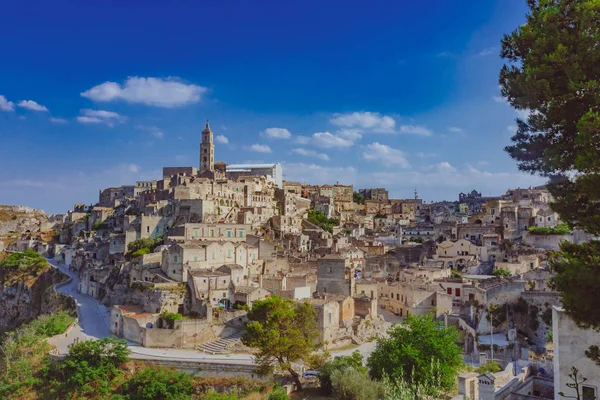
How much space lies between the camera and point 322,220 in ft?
260

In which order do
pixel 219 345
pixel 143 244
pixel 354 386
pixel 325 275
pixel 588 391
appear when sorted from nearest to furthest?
pixel 588 391, pixel 354 386, pixel 219 345, pixel 325 275, pixel 143 244

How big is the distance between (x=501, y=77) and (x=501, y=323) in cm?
2376

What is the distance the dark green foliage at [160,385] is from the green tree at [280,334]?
4.24 m

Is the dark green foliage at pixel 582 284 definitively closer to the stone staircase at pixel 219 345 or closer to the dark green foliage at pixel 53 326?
the stone staircase at pixel 219 345

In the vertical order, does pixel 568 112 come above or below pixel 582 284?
above

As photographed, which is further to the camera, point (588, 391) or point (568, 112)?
point (588, 391)

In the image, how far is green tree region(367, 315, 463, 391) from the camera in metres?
23.2

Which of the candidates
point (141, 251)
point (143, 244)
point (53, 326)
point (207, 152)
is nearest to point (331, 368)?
point (53, 326)

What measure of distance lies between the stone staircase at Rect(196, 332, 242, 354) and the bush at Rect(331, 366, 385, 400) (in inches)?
424

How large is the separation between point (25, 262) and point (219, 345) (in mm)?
43799

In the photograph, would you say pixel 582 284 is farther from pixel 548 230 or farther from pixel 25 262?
pixel 25 262

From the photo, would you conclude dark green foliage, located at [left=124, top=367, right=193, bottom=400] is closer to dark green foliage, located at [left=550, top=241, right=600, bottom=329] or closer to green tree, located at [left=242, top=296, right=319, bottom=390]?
green tree, located at [left=242, top=296, right=319, bottom=390]

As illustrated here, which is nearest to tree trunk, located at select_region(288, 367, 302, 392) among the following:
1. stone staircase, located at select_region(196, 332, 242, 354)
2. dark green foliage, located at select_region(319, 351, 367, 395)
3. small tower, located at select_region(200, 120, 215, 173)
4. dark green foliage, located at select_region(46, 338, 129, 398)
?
dark green foliage, located at select_region(319, 351, 367, 395)

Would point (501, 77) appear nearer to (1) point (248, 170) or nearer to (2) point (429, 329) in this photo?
(2) point (429, 329)
